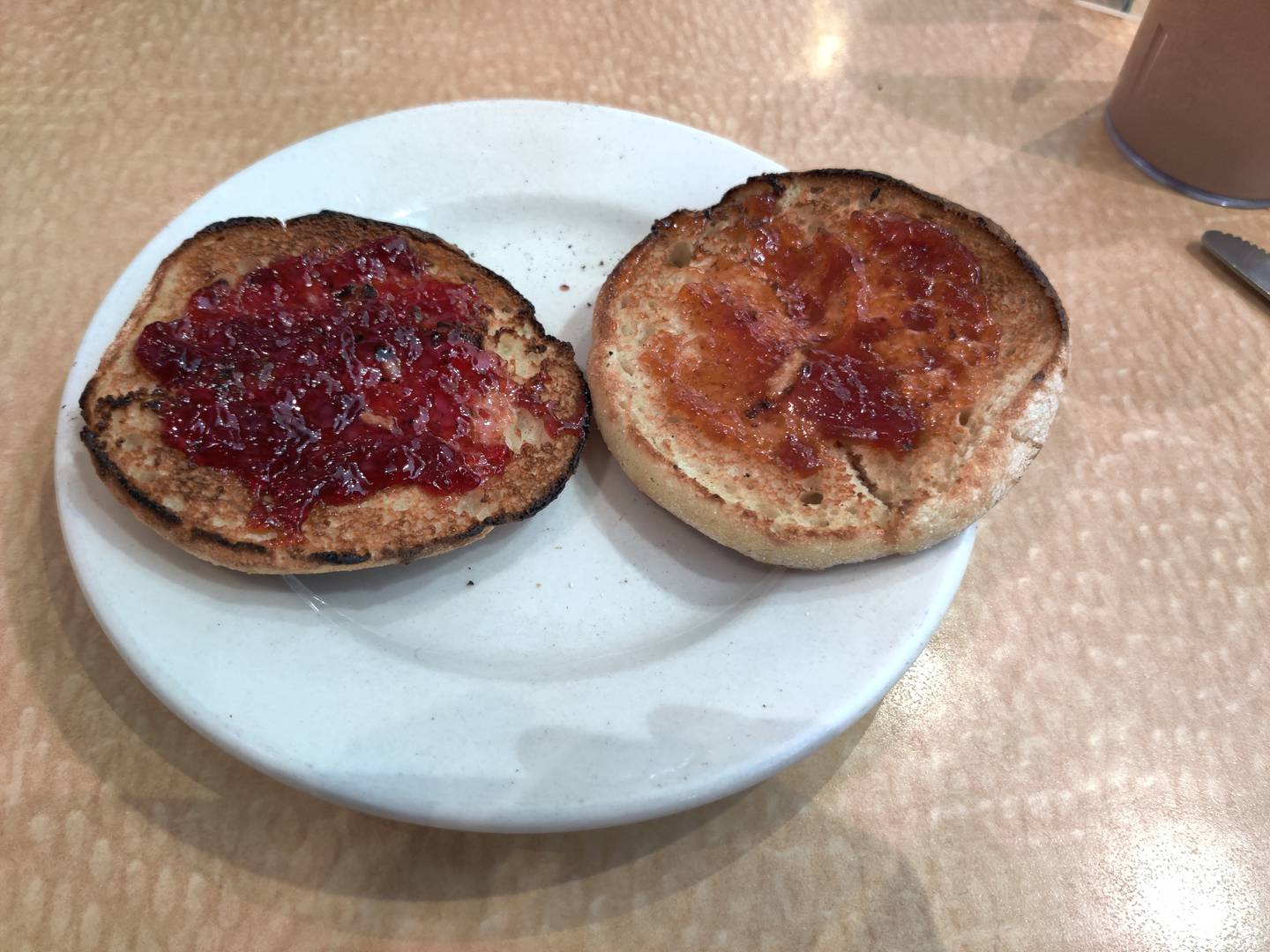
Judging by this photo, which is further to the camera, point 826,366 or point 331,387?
point 826,366

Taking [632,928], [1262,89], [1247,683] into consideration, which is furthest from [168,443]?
[1262,89]

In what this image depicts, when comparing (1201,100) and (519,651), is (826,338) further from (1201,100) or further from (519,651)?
(1201,100)

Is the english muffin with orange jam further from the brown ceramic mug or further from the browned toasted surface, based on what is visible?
the brown ceramic mug

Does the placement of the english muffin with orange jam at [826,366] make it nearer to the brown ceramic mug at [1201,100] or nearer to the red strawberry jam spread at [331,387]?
the red strawberry jam spread at [331,387]

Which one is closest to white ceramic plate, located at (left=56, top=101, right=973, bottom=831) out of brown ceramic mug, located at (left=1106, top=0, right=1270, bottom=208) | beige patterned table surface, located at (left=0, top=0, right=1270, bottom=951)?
beige patterned table surface, located at (left=0, top=0, right=1270, bottom=951)

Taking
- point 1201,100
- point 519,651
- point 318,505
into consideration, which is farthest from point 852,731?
point 1201,100

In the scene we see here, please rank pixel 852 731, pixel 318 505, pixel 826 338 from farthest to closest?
pixel 826 338 < pixel 852 731 < pixel 318 505
